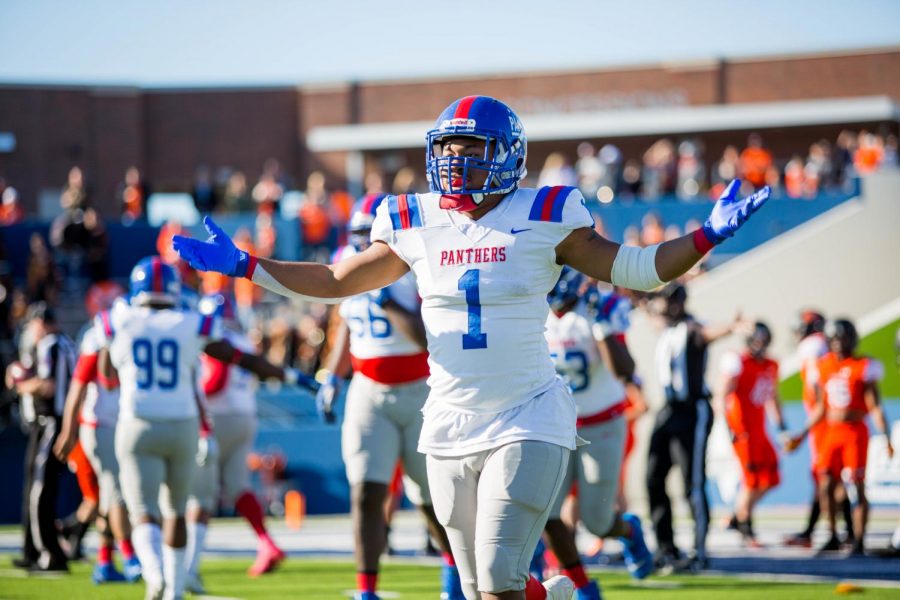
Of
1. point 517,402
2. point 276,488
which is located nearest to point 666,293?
point 517,402

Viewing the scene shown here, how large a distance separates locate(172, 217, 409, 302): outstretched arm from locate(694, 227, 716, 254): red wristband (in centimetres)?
112

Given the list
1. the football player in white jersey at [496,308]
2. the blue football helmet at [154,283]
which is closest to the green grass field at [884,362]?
the blue football helmet at [154,283]

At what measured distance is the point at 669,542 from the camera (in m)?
9.72

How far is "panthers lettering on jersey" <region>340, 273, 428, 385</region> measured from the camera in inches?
287

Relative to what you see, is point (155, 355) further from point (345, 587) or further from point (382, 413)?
point (345, 587)

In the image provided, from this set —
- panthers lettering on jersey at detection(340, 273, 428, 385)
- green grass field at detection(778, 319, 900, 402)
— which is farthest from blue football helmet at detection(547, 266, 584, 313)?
green grass field at detection(778, 319, 900, 402)

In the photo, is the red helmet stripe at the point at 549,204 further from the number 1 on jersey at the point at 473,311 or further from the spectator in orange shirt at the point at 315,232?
the spectator in orange shirt at the point at 315,232

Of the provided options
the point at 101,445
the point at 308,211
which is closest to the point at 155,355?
the point at 101,445

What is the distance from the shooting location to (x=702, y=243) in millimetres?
4727

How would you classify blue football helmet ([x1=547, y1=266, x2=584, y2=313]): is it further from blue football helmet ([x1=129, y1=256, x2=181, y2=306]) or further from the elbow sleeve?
the elbow sleeve

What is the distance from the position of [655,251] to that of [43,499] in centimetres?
706

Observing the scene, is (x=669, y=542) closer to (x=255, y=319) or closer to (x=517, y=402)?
(x=517, y=402)

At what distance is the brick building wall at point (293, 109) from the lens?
106ft

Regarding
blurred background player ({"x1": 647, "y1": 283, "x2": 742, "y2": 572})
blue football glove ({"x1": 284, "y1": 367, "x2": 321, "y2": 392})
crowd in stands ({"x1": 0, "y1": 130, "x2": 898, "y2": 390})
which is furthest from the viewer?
crowd in stands ({"x1": 0, "y1": 130, "x2": 898, "y2": 390})
